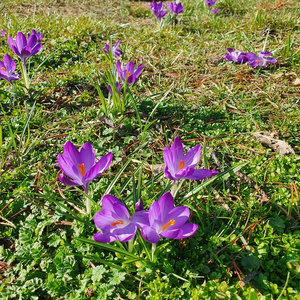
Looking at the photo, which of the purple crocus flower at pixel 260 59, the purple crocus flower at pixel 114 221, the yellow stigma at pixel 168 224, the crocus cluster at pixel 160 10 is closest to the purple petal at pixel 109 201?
the purple crocus flower at pixel 114 221

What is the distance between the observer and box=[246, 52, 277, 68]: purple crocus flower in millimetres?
2713

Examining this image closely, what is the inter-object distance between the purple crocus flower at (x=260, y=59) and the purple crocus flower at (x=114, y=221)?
7.11 feet

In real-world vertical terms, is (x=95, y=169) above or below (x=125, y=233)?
above

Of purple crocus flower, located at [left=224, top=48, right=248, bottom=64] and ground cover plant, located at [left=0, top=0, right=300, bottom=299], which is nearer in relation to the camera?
ground cover plant, located at [left=0, top=0, right=300, bottom=299]

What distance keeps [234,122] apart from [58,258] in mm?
1545

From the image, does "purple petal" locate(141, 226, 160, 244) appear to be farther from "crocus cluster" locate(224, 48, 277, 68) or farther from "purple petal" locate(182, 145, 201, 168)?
"crocus cluster" locate(224, 48, 277, 68)

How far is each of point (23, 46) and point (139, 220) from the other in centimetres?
180

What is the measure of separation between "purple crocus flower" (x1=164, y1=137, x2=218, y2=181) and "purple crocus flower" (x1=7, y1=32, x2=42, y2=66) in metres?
1.56

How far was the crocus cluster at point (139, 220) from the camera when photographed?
1.10 meters

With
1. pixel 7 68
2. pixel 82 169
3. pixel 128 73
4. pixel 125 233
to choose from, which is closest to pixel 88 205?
pixel 82 169

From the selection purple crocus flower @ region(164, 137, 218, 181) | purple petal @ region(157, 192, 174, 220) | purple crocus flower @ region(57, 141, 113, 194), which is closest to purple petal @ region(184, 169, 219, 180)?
purple crocus flower @ region(164, 137, 218, 181)

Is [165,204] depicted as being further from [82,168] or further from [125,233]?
[82,168]

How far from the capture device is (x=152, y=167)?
1501 millimetres

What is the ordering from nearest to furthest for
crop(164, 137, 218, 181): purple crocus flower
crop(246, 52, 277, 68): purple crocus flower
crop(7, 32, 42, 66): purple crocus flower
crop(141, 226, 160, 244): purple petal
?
1. crop(141, 226, 160, 244): purple petal
2. crop(164, 137, 218, 181): purple crocus flower
3. crop(7, 32, 42, 66): purple crocus flower
4. crop(246, 52, 277, 68): purple crocus flower
